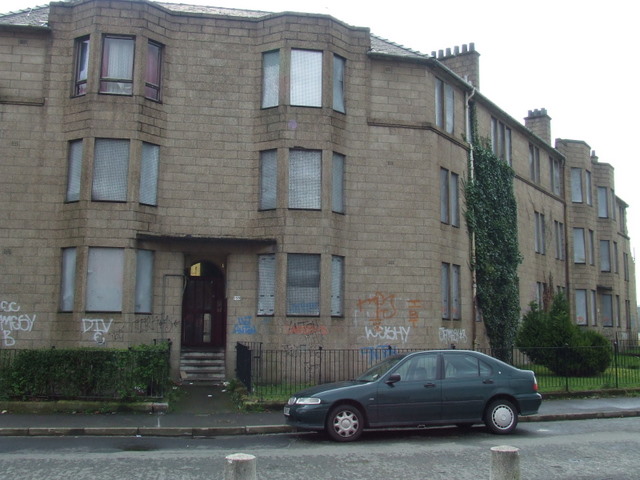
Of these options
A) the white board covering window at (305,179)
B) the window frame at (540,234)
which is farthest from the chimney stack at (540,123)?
the white board covering window at (305,179)

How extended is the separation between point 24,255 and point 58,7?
7242 millimetres

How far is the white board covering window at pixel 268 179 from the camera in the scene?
1941 cm

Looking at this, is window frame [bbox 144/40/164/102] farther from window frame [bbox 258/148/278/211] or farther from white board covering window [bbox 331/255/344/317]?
white board covering window [bbox 331/255/344/317]

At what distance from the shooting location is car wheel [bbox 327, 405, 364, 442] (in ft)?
37.1

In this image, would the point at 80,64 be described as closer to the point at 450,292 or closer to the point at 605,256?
the point at 450,292

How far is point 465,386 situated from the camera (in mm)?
11922

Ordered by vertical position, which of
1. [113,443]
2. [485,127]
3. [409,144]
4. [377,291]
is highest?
[485,127]

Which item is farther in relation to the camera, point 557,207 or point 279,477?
point 557,207

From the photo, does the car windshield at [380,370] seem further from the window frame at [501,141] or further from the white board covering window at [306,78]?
the window frame at [501,141]

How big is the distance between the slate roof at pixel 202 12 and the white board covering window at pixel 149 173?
4.59 metres

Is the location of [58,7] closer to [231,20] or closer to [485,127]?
[231,20]

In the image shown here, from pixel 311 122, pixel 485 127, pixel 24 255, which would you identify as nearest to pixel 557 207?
pixel 485 127

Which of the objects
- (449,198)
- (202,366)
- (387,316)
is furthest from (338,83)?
(202,366)

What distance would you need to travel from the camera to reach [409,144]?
20766mm
